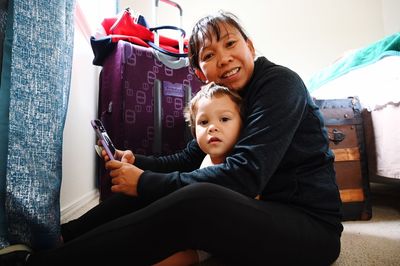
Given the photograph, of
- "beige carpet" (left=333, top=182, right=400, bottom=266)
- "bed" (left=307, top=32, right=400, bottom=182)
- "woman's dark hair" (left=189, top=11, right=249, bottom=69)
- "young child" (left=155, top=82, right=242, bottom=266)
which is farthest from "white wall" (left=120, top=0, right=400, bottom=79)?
"young child" (left=155, top=82, right=242, bottom=266)

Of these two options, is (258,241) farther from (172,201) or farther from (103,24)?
(103,24)

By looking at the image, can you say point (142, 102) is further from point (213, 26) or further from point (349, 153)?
point (349, 153)

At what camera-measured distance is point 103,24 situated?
108 cm

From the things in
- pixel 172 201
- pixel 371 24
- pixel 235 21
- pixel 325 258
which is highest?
pixel 371 24

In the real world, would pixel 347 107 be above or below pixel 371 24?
below

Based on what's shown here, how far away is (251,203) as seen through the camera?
18.1 inches

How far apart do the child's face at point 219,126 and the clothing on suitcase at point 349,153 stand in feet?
1.63

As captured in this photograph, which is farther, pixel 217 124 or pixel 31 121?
pixel 217 124

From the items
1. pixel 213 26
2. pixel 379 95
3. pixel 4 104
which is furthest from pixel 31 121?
pixel 379 95

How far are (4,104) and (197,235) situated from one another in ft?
1.36

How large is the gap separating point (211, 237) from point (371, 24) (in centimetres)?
240

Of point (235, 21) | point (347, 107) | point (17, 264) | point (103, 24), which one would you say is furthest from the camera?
point (103, 24)

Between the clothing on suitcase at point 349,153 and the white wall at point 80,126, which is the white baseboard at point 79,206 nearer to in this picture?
the white wall at point 80,126

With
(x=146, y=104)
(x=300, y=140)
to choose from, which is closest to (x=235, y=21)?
(x=300, y=140)
